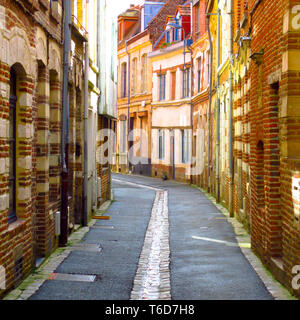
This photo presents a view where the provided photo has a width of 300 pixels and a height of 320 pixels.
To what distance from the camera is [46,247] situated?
9.75m

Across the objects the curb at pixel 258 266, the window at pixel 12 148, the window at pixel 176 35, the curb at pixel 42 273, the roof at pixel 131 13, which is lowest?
the curb at pixel 258 266

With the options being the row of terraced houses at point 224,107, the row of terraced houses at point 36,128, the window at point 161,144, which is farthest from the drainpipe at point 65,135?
the window at point 161,144

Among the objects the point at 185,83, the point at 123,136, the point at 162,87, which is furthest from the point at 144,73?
the point at 185,83

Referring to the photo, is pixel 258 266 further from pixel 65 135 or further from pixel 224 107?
pixel 224 107

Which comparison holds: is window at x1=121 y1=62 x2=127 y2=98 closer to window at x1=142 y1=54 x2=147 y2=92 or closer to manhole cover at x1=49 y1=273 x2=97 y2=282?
window at x1=142 y1=54 x2=147 y2=92

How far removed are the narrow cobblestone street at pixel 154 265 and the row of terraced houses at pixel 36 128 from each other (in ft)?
1.49

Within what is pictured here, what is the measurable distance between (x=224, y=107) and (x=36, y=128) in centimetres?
1142

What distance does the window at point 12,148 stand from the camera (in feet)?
26.6

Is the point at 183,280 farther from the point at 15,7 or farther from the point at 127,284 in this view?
the point at 15,7

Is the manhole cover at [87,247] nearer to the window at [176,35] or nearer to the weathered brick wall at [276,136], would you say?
the weathered brick wall at [276,136]

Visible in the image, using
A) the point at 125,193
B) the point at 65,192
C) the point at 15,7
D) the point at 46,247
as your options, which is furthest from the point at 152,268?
the point at 125,193

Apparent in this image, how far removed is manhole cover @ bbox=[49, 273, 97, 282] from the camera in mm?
8312

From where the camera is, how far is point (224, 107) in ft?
65.0
